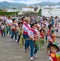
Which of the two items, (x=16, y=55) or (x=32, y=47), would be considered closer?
(x=32, y=47)

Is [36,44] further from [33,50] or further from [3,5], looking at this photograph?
[3,5]

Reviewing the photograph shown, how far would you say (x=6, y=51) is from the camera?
601 inches

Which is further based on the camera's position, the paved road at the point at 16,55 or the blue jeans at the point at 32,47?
the paved road at the point at 16,55

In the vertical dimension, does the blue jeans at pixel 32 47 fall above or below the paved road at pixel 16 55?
above

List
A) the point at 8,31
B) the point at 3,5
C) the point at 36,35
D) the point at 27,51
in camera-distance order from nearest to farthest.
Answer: the point at 36,35 → the point at 27,51 → the point at 8,31 → the point at 3,5

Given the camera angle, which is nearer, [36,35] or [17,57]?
[36,35]

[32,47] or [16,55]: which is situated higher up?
[32,47]

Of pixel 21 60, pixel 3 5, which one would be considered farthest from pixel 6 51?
pixel 3 5

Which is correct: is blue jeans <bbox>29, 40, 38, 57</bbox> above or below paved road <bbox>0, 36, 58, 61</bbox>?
above

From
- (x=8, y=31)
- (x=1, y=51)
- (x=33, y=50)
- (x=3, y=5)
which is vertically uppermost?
(x=33, y=50)

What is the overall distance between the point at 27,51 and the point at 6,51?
1.06 m

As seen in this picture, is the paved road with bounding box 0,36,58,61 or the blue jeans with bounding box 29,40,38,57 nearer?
the blue jeans with bounding box 29,40,38,57

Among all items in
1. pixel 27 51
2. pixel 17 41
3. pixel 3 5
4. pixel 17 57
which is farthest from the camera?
Answer: pixel 3 5

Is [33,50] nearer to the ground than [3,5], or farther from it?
farther from it
